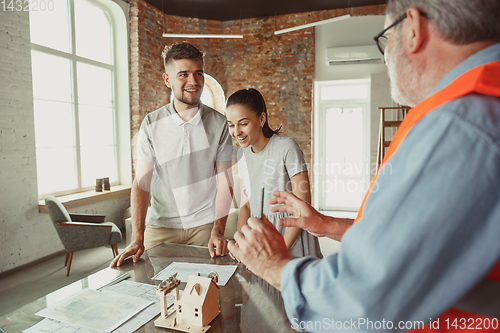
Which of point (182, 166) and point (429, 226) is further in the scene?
point (182, 166)

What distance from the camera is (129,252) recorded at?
61.6 inches

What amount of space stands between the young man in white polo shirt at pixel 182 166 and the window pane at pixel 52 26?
3.39 m

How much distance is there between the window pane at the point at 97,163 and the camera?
17.3ft

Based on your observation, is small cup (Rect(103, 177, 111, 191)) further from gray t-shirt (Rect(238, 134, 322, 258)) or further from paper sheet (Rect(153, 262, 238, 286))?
paper sheet (Rect(153, 262, 238, 286))

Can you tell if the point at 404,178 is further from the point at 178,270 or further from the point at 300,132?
the point at 300,132

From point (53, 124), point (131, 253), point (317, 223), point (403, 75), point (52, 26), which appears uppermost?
point (52, 26)

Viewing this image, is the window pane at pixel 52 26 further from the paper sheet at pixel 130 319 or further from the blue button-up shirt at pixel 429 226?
the blue button-up shirt at pixel 429 226

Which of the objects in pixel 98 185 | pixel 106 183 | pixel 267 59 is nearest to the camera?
pixel 98 185

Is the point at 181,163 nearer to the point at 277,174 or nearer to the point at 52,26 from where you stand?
the point at 277,174

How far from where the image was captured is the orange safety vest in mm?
490

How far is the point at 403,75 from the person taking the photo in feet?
2.18

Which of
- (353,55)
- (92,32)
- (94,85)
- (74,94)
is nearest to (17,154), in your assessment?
(74,94)

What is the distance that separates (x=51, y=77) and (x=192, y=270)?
439 centimetres

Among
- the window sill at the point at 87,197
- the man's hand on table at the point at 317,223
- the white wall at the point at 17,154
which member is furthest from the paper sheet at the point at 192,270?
the window sill at the point at 87,197
